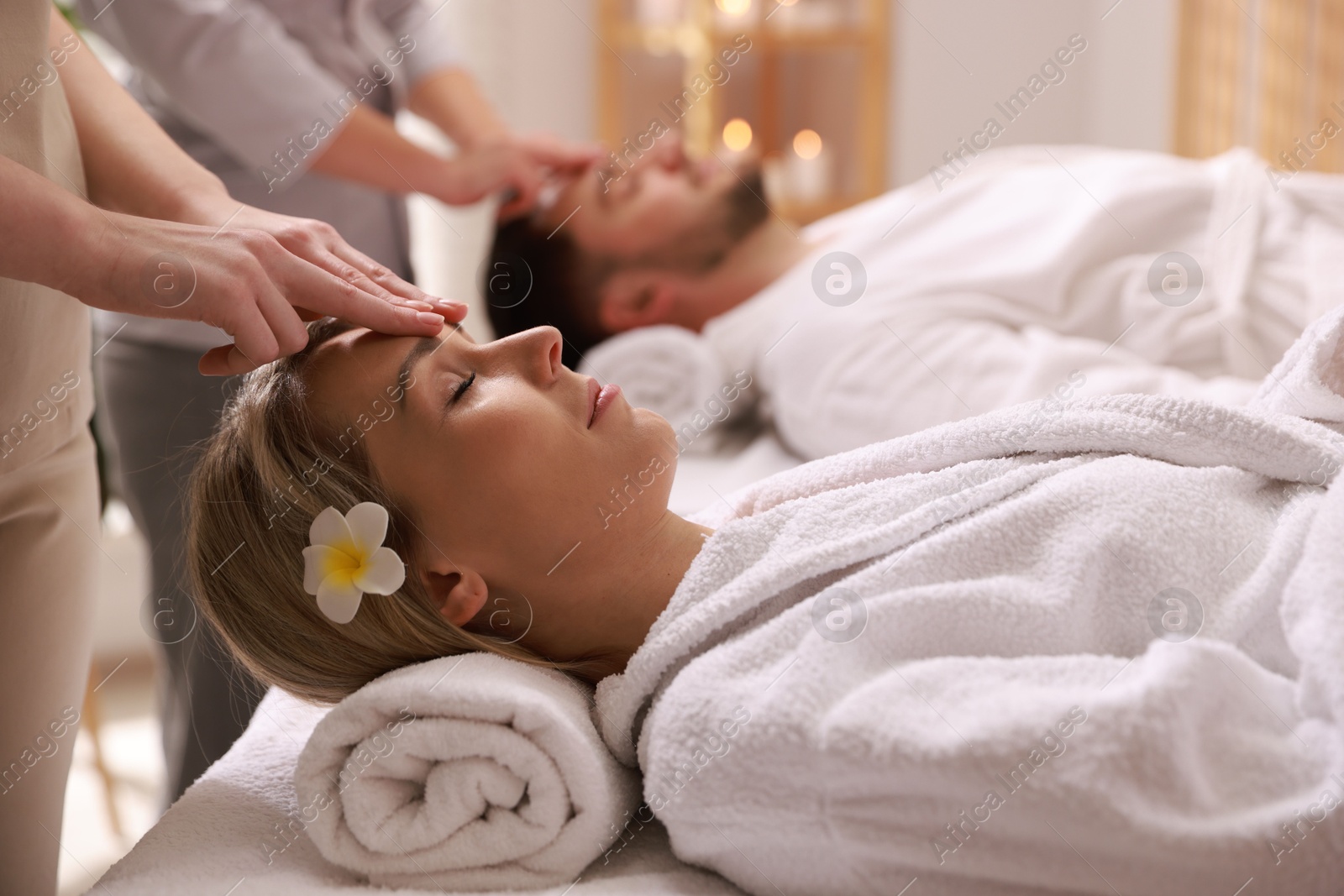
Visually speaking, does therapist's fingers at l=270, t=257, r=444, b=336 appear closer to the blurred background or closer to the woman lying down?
the woman lying down

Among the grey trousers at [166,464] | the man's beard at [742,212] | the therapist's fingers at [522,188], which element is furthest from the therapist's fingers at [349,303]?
the man's beard at [742,212]

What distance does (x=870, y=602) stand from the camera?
0.74 metres

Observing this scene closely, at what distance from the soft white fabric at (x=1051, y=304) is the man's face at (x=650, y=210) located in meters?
0.23

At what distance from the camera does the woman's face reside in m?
0.82

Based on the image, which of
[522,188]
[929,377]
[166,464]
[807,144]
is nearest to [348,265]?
[166,464]

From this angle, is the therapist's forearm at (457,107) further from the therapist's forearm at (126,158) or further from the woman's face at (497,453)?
the woman's face at (497,453)

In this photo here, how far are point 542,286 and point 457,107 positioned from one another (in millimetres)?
345

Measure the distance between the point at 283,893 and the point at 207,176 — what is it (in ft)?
2.03

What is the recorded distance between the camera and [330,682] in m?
0.82

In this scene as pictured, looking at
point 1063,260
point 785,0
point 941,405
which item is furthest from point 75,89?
point 785,0

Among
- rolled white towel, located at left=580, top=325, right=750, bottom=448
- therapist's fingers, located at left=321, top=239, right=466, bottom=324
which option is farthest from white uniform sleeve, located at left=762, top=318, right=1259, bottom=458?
therapist's fingers, located at left=321, top=239, right=466, bottom=324

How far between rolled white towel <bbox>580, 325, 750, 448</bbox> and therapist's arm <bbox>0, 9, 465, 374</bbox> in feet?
2.93

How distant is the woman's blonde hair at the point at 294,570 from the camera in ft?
2.62

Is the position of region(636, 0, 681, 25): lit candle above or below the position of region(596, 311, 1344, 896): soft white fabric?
below
